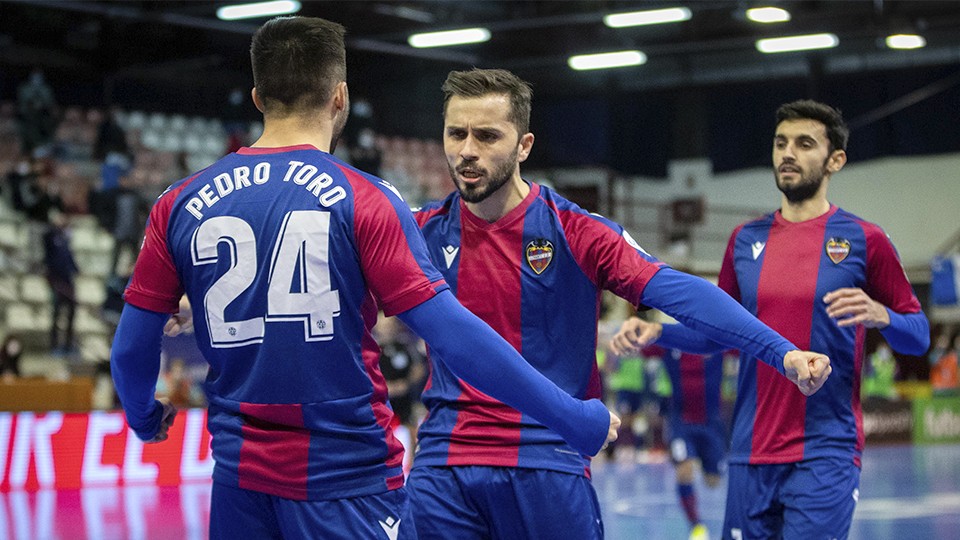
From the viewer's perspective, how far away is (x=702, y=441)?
1170cm

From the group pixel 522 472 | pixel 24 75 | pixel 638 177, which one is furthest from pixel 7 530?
pixel 638 177

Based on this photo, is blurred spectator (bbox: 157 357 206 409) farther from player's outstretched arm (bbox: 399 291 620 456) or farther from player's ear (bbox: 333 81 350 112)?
player's outstretched arm (bbox: 399 291 620 456)

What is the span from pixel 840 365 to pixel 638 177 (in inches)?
1055

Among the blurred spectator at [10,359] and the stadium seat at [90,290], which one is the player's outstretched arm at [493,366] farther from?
the stadium seat at [90,290]

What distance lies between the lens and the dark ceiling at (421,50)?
79.1 ft

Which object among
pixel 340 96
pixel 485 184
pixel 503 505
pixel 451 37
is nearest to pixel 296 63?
pixel 340 96

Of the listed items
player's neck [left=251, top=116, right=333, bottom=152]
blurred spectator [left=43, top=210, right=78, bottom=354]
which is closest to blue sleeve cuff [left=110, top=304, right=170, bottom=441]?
player's neck [left=251, top=116, right=333, bottom=152]

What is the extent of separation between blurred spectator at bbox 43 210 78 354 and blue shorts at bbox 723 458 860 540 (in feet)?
46.3

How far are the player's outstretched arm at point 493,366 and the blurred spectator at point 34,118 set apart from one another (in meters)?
19.4

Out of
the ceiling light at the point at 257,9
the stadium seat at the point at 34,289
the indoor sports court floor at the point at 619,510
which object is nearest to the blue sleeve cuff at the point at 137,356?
the indoor sports court floor at the point at 619,510

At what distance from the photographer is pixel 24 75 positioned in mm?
24531

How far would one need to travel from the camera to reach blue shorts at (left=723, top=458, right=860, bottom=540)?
4848 millimetres

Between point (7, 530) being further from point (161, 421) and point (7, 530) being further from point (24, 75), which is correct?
point (24, 75)

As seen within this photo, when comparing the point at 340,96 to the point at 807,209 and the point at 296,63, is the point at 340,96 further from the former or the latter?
the point at 807,209
